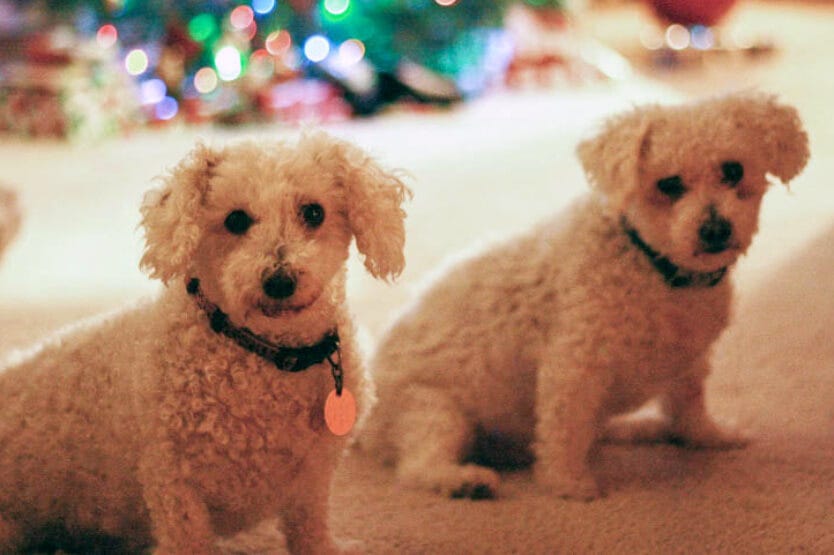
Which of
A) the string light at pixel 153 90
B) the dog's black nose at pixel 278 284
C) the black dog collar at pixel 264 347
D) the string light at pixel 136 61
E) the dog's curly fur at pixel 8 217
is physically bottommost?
the black dog collar at pixel 264 347

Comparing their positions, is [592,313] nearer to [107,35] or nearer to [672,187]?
[672,187]

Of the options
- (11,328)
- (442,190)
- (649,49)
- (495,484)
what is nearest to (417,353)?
(495,484)

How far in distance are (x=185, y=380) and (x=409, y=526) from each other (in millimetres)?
558

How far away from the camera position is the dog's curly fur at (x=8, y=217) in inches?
119

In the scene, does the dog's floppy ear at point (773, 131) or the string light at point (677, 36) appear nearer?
the dog's floppy ear at point (773, 131)

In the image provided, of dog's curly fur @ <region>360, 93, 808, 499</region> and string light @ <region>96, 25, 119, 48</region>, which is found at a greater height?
string light @ <region>96, 25, 119, 48</region>

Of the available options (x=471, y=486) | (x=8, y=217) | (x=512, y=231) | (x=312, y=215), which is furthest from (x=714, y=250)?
(x=8, y=217)

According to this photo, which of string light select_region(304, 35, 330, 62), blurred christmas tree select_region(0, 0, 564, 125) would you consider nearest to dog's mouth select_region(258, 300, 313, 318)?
blurred christmas tree select_region(0, 0, 564, 125)

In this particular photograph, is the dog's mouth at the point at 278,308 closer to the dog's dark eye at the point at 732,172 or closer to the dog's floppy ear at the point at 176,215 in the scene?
the dog's floppy ear at the point at 176,215

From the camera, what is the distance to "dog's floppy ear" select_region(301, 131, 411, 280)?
1.31 meters

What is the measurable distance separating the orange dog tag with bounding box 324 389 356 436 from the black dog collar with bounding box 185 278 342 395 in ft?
0.04

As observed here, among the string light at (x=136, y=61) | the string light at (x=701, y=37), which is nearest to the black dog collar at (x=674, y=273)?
the string light at (x=136, y=61)

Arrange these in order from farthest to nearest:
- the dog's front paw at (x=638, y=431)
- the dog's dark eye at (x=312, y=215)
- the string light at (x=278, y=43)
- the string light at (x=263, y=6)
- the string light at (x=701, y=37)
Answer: the string light at (x=701, y=37) → the string light at (x=278, y=43) → the string light at (x=263, y=6) → the dog's front paw at (x=638, y=431) → the dog's dark eye at (x=312, y=215)

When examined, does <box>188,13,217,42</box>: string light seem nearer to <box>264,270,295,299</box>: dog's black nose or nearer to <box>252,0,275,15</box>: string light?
<box>252,0,275,15</box>: string light
